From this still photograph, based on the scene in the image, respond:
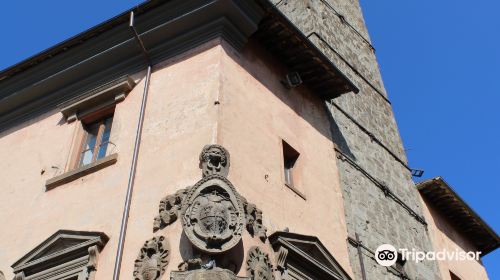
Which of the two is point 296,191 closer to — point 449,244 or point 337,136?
point 337,136

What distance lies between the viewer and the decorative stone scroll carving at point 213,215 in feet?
25.0

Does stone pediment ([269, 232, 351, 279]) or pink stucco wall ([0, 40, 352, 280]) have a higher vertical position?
pink stucco wall ([0, 40, 352, 280])

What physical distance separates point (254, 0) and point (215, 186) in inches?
162

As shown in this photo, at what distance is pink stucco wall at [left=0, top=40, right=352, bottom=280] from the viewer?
8859mm

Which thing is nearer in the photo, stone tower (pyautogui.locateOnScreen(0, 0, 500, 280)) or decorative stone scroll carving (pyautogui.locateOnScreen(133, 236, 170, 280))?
decorative stone scroll carving (pyautogui.locateOnScreen(133, 236, 170, 280))

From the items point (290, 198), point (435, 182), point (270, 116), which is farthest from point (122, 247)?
point (435, 182)

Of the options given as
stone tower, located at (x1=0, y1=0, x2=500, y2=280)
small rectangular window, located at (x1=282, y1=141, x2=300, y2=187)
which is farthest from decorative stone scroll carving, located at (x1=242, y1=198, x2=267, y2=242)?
small rectangular window, located at (x1=282, y1=141, x2=300, y2=187)

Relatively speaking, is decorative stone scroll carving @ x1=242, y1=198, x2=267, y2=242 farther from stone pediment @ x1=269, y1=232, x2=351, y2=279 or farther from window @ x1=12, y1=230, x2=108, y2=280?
window @ x1=12, y1=230, x2=108, y2=280

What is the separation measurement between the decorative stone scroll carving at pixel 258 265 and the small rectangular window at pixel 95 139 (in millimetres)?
3736

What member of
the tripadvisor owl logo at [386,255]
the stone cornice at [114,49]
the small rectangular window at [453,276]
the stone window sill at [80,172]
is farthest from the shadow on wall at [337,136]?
the stone window sill at [80,172]

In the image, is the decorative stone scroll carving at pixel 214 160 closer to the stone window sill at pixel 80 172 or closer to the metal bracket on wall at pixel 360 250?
the stone window sill at pixel 80 172

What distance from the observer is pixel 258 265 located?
7.95 meters

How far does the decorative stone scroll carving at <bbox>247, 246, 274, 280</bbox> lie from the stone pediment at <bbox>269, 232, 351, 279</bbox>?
45cm

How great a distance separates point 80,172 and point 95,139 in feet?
3.67
